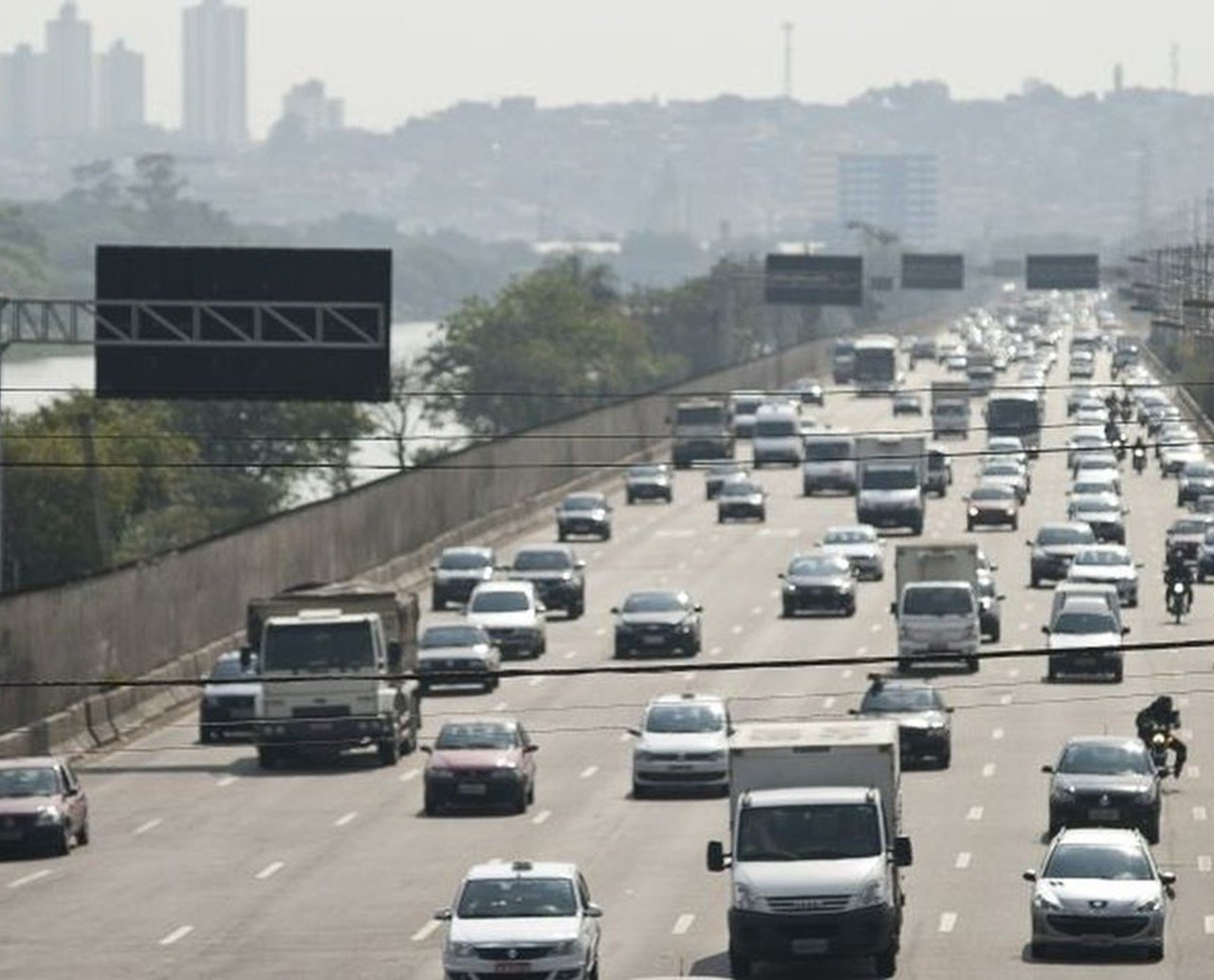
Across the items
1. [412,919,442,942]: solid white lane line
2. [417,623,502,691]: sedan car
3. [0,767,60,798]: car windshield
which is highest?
[0,767,60,798]: car windshield

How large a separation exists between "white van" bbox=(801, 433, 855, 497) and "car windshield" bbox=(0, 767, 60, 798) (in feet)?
242

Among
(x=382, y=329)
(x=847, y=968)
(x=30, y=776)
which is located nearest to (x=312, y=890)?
(x=30, y=776)

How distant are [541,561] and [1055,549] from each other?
12.9 metres

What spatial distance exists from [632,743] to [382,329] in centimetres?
792

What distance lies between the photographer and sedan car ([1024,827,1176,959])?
37.9 metres

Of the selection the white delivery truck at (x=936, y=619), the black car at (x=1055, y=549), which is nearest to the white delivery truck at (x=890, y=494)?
the black car at (x=1055, y=549)

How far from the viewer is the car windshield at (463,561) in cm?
8912

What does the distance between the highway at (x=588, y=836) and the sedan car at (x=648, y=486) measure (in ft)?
111

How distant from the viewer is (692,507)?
12100 cm

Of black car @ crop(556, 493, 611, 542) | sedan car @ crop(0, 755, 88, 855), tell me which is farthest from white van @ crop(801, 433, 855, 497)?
sedan car @ crop(0, 755, 88, 855)

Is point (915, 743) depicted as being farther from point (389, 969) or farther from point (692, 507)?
point (692, 507)

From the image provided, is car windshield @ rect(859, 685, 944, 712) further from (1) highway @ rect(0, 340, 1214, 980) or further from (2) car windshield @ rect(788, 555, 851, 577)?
(2) car windshield @ rect(788, 555, 851, 577)

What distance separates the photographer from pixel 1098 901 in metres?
38.1

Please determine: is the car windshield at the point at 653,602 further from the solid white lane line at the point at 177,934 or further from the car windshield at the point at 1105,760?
the solid white lane line at the point at 177,934
